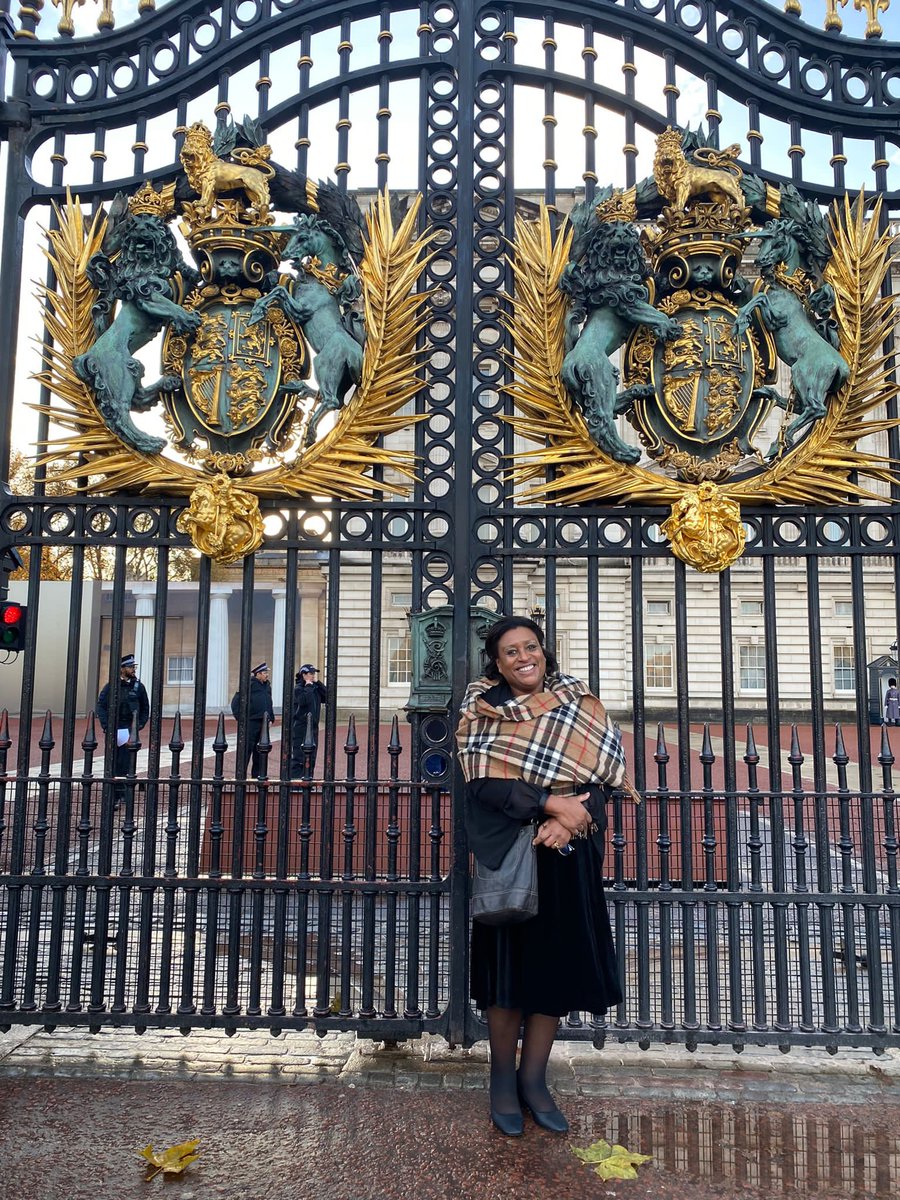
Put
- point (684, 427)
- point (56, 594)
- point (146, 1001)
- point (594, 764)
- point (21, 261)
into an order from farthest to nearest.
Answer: point (56, 594)
point (21, 261)
point (684, 427)
point (146, 1001)
point (594, 764)

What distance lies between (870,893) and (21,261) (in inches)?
237

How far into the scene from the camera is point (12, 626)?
458 centimetres

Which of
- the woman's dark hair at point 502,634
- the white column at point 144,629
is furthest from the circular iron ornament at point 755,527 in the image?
the white column at point 144,629

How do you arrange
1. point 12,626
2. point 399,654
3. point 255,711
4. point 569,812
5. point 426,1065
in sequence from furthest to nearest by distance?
1. point 399,654
2. point 255,711
3. point 12,626
4. point 426,1065
5. point 569,812

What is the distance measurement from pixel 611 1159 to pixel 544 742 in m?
1.70

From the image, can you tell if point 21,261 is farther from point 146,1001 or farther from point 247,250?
point 146,1001

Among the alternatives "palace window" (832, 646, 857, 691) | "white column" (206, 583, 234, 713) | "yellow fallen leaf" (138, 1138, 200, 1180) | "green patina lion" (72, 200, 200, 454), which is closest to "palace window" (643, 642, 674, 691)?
"palace window" (832, 646, 857, 691)

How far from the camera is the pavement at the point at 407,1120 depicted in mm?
3234

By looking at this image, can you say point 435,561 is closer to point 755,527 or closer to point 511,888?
point 755,527

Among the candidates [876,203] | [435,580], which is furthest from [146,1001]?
[876,203]

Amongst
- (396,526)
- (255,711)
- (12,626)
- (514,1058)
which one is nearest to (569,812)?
(514,1058)

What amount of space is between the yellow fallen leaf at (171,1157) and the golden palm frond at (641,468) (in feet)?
11.2

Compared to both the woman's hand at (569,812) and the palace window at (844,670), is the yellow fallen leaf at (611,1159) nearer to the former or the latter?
the woman's hand at (569,812)

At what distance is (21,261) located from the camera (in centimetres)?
494
